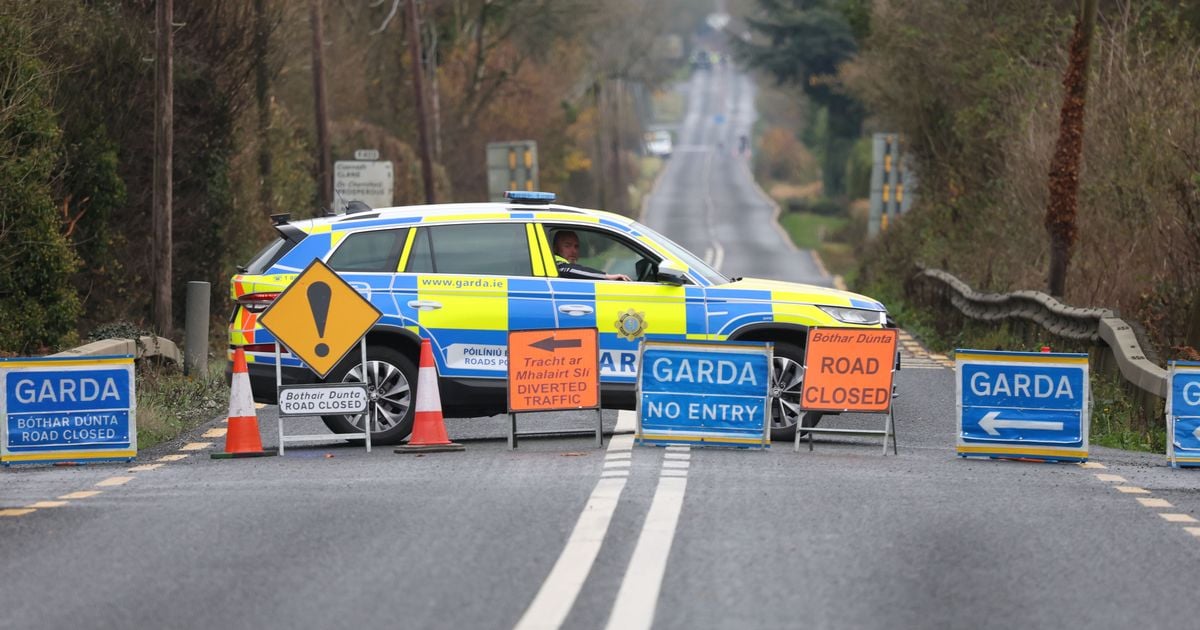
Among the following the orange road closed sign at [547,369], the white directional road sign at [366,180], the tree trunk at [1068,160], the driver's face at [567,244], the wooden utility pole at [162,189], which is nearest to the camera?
the orange road closed sign at [547,369]

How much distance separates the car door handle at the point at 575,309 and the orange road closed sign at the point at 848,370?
171 cm

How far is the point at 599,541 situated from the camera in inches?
357

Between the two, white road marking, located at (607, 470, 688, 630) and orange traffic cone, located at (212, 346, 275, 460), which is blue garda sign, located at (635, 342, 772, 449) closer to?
white road marking, located at (607, 470, 688, 630)

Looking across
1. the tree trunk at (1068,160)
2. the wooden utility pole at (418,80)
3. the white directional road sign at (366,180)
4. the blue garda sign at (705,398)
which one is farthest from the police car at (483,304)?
the wooden utility pole at (418,80)

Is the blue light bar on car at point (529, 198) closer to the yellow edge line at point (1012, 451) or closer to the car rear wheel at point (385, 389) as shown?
the car rear wheel at point (385, 389)

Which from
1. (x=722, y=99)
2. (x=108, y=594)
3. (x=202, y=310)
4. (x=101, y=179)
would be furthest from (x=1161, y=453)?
(x=722, y=99)

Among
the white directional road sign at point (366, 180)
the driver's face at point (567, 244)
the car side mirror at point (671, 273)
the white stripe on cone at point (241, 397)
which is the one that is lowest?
the white stripe on cone at point (241, 397)

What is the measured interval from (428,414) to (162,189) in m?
10.7

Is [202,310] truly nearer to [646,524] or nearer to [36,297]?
[36,297]

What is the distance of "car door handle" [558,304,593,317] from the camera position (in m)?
13.9

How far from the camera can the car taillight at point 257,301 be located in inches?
538

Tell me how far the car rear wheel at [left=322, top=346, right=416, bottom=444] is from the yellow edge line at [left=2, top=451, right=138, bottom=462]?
1.57m

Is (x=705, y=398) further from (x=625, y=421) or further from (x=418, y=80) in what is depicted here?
(x=418, y=80)

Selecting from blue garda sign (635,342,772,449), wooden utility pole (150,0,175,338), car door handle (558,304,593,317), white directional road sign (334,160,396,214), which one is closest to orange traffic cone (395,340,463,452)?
car door handle (558,304,593,317)
